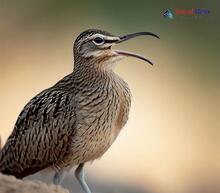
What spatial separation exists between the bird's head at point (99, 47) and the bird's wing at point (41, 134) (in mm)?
402

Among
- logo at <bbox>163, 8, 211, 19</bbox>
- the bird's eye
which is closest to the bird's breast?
the bird's eye

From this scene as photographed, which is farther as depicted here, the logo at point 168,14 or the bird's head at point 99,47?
the logo at point 168,14

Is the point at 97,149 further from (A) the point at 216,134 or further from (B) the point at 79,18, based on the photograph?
(B) the point at 79,18

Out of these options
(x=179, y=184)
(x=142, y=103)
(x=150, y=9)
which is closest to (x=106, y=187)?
(x=179, y=184)

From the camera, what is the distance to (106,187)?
16.6 metres

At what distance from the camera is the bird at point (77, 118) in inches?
534

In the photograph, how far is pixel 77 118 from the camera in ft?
44.5

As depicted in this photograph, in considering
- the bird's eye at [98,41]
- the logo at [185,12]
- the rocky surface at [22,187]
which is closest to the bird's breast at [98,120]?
the bird's eye at [98,41]

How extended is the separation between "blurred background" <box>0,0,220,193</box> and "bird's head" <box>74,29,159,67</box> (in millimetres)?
2838

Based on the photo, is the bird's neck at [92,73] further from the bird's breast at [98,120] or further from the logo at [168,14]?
the logo at [168,14]

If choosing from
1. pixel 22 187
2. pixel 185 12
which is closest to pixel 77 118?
pixel 22 187

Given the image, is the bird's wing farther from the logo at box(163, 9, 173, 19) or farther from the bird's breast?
the logo at box(163, 9, 173, 19)

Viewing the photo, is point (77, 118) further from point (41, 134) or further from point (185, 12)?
point (185, 12)

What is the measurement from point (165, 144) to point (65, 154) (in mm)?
5211
